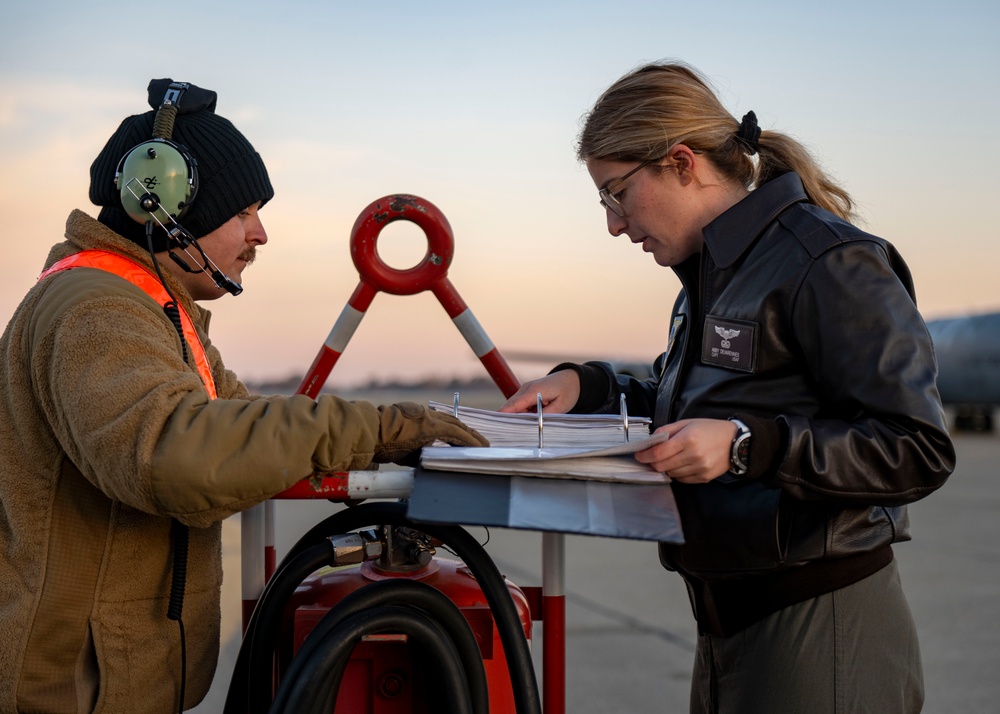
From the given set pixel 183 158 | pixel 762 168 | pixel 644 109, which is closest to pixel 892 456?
pixel 762 168

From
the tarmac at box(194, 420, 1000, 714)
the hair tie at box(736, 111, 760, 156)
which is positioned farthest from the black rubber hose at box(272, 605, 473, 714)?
the tarmac at box(194, 420, 1000, 714)

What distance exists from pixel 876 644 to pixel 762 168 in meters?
0.91

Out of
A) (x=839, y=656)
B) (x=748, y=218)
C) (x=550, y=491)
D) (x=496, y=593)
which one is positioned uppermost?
(x=748, y=218)

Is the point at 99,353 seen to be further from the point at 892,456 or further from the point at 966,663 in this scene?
the point at 966,663

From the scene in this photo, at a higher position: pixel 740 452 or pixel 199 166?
pixel 199 166

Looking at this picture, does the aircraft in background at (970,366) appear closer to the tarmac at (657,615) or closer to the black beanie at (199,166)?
the tarmac at (657,615)

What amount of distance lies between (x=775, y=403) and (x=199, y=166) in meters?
1.15

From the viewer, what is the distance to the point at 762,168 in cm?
188

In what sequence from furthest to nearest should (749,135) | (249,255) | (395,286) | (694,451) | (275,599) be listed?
(395,286) < (249,255) < (749,135) < (275,599) < (694,451)

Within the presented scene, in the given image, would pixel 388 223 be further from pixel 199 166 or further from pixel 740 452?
pixel 740 452

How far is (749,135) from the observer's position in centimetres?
186

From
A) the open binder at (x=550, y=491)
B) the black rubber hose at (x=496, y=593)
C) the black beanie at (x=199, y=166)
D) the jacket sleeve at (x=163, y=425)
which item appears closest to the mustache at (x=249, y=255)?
the black beanie at (x=199, y=166)

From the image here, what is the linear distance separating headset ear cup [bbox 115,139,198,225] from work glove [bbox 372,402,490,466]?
1.94 feet

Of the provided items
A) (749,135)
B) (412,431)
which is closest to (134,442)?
(412,431)
